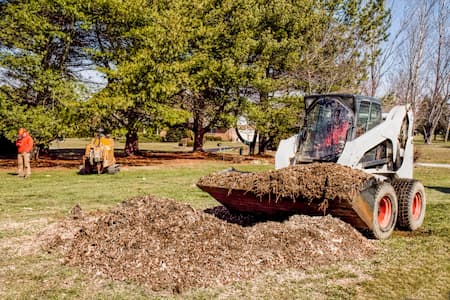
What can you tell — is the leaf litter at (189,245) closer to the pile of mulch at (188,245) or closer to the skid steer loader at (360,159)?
the pile of mulch at (188,245)

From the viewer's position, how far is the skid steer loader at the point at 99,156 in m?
15.8

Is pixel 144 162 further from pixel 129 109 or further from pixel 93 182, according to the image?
pixel 93 182

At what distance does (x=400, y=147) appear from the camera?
841cm

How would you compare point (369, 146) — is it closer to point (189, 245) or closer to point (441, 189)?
point (189, 245)

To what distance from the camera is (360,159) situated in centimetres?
736

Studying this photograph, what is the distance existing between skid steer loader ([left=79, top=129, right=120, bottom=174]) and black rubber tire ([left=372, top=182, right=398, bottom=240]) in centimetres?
1105

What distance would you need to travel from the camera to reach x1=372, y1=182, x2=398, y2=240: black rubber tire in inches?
259

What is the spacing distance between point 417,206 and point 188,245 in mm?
4729

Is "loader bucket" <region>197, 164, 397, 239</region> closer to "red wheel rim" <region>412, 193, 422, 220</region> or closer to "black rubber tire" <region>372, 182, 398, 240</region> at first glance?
"black rubber tire" <region>372, 182, 398, 240</region>

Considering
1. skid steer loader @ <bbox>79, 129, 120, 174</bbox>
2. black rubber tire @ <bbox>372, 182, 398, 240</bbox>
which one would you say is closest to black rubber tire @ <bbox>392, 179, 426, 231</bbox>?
black rubber tire @ <bbox>372, 182, 398, 240</bbox>

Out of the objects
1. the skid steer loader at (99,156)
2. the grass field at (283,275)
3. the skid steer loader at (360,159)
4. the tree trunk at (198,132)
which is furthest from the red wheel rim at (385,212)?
the tree trunk at (198,132)

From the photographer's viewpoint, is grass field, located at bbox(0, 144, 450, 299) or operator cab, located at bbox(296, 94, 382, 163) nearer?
grass field, located at bbox(0, 144, 450, 299)

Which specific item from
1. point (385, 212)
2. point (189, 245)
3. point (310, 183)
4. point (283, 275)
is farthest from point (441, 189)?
point (189, 245)

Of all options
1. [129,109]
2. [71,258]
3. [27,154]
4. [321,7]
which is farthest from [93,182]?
[321,7]
